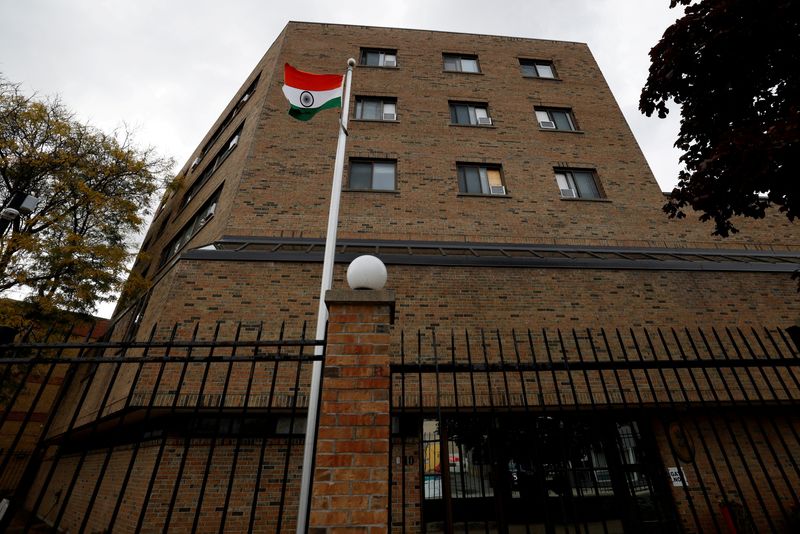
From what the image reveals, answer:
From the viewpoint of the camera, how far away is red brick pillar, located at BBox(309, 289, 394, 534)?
2.64 meters

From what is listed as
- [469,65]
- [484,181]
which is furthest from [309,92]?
[469,65]

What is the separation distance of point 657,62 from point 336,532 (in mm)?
7877

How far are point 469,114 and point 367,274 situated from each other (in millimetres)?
12649

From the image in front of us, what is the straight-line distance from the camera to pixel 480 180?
1237 cm

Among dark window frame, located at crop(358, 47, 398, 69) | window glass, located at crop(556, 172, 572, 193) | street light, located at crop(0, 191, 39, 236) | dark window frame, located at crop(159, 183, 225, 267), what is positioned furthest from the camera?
dark window frame, located at crop(358, 47, 398, 69)

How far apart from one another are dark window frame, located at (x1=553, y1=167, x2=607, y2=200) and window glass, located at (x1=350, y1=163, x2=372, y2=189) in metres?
5.92

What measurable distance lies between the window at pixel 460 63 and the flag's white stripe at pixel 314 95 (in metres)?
11.0

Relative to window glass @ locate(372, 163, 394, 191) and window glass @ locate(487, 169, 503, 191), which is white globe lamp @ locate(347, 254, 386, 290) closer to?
window glass @ locate(372, 163, 394, 191)

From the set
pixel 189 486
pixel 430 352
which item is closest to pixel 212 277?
pixel 189 486

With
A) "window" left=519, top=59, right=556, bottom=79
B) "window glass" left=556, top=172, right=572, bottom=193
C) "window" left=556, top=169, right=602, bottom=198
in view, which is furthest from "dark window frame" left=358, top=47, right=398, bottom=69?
"window" left=556, top=169, right=602, bottom=198

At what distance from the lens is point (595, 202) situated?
1195cm

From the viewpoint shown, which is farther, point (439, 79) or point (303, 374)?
point (439, 79)

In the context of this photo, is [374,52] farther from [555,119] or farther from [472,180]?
[472,180]

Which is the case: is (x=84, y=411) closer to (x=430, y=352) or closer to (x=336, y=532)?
(x=430, y=352)
